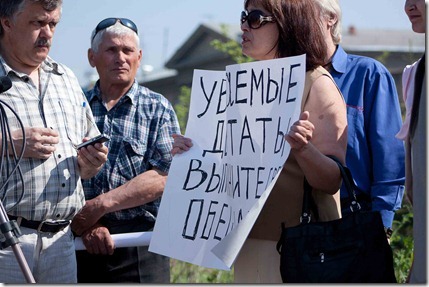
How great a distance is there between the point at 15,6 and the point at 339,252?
2.04 meters

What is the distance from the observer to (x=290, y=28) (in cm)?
361

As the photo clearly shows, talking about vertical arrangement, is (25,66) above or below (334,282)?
above

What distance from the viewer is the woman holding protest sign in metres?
3.34

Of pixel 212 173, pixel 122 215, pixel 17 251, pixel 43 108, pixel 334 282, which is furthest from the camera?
pixel 122 215

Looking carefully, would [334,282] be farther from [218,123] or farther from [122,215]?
[122,215]

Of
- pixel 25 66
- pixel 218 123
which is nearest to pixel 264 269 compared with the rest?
pixel 218 123

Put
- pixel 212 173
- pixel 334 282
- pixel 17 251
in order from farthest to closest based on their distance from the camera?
pixel 212 173, pixel 17 251, pixel 334 282

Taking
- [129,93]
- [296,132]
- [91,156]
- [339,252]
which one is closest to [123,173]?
[129,93]

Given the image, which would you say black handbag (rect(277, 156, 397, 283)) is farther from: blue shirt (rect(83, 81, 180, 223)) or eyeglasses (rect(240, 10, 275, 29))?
blue shirt (rect(83, 81, 180, 223))

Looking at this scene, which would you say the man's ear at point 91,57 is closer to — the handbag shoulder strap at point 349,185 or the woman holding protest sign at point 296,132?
the woman holding protest sign at point 296,132

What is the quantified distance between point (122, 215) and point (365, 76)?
152 cm

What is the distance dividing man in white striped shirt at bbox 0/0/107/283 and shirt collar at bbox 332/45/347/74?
1.23m

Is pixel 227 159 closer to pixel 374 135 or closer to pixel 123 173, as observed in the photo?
pixel 374 135

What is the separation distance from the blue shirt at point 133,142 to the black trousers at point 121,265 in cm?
7
